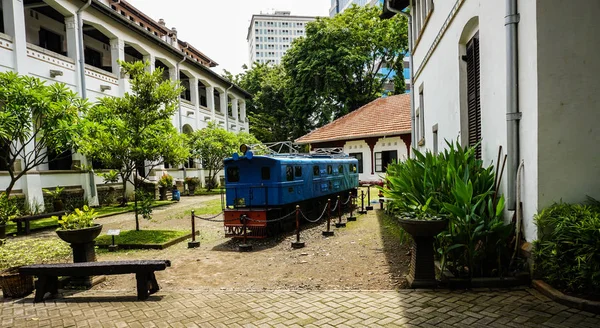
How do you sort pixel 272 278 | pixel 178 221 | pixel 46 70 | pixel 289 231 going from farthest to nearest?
pixel 46 70 → pixel 178 221 → pixel 289 231 → pixel 272 278

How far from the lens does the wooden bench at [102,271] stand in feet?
16.0

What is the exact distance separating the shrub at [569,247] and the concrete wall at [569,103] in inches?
10.6

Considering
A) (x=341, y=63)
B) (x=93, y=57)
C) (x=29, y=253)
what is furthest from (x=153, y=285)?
(x=341, y=63)

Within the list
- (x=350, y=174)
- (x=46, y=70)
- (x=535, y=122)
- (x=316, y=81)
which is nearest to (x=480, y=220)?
(x=535, y=122)

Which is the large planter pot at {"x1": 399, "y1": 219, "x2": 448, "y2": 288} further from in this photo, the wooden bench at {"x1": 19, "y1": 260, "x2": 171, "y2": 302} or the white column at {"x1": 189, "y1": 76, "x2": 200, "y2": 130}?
the white column at {"x1": 189, "y1": 76, "x2": 200, "y2": 130}

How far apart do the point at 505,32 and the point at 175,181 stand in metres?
22.9

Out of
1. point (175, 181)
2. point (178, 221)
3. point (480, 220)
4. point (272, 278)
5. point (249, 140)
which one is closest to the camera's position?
point (480, 220)

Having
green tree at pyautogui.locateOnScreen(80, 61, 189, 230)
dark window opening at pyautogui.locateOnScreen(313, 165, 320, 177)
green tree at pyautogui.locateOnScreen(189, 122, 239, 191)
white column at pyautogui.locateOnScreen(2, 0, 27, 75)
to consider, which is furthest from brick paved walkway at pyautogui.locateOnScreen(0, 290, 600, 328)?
green tree at pyautogui.locateOnScreen(189, 122, 239, 191)

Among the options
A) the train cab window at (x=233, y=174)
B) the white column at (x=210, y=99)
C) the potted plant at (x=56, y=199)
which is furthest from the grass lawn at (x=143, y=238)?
the white column at (x=210, y=99)

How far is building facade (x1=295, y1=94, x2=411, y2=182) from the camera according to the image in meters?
23.0

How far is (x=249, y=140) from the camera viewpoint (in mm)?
28078

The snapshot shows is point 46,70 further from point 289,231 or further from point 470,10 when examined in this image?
point 470,10

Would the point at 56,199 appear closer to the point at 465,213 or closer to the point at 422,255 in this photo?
the point at 422,255

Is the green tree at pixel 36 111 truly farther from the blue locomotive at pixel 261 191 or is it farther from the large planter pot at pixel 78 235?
the large planter pot at pixel 78 235
